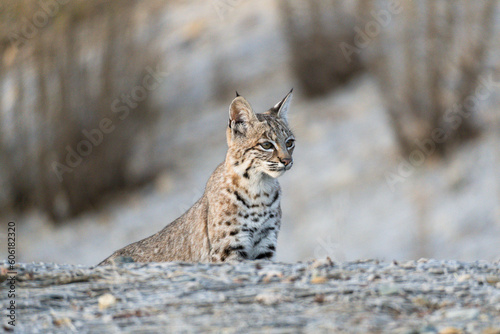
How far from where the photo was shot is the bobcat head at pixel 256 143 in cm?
694

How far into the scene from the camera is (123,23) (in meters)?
13.9

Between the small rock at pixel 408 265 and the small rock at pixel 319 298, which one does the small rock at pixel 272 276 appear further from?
the small rock at pixel 408 265

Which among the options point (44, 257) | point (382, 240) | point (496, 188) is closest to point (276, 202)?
point (382, 240)

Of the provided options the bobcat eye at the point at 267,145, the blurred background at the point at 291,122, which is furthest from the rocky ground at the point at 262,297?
the blurred background at the point at 291,122

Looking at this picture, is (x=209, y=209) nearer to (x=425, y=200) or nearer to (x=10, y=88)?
(x=425, y=200)

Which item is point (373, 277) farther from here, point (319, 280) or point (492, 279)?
point (492, 279)

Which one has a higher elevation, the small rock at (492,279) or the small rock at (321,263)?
the small rock at (321,263)

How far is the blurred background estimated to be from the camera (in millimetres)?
12602

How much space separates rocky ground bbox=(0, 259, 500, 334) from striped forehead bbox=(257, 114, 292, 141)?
1.50m

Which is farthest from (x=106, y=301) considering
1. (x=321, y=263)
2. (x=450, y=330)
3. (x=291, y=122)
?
(x=291, y=122)

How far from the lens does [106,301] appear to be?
16.4ft

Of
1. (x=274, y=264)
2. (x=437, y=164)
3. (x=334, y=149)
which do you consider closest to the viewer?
(x=274, y=264)

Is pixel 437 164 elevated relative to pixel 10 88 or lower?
lower

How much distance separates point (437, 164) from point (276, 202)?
633 cm
